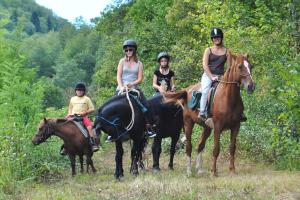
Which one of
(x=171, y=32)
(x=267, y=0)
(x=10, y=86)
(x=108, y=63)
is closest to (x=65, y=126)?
(x=10, y=86)

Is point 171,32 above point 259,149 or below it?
above

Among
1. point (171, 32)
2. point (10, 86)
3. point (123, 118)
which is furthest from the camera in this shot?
point (171, 32)

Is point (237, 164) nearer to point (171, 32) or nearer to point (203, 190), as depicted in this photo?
point (203, 190)

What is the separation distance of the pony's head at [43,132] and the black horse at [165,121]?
9.60 ft

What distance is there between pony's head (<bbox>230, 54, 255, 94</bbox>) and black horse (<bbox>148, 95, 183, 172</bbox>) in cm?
301

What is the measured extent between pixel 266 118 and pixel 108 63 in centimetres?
2322

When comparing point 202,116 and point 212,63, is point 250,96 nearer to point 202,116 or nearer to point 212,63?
point 212,63

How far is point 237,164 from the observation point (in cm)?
1284

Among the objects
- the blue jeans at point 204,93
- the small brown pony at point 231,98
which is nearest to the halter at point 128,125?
the blue jeans at point 204,93

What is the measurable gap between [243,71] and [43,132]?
6.02 meters

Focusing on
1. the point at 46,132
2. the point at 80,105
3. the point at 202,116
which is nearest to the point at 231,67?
the point at 202,116

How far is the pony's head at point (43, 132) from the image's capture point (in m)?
12.9

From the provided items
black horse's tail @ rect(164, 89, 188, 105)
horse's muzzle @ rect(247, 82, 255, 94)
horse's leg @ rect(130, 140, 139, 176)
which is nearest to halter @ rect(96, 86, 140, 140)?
horse's leg @ rect(130, 140, 139, 176)

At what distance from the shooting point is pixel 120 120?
411 inches
